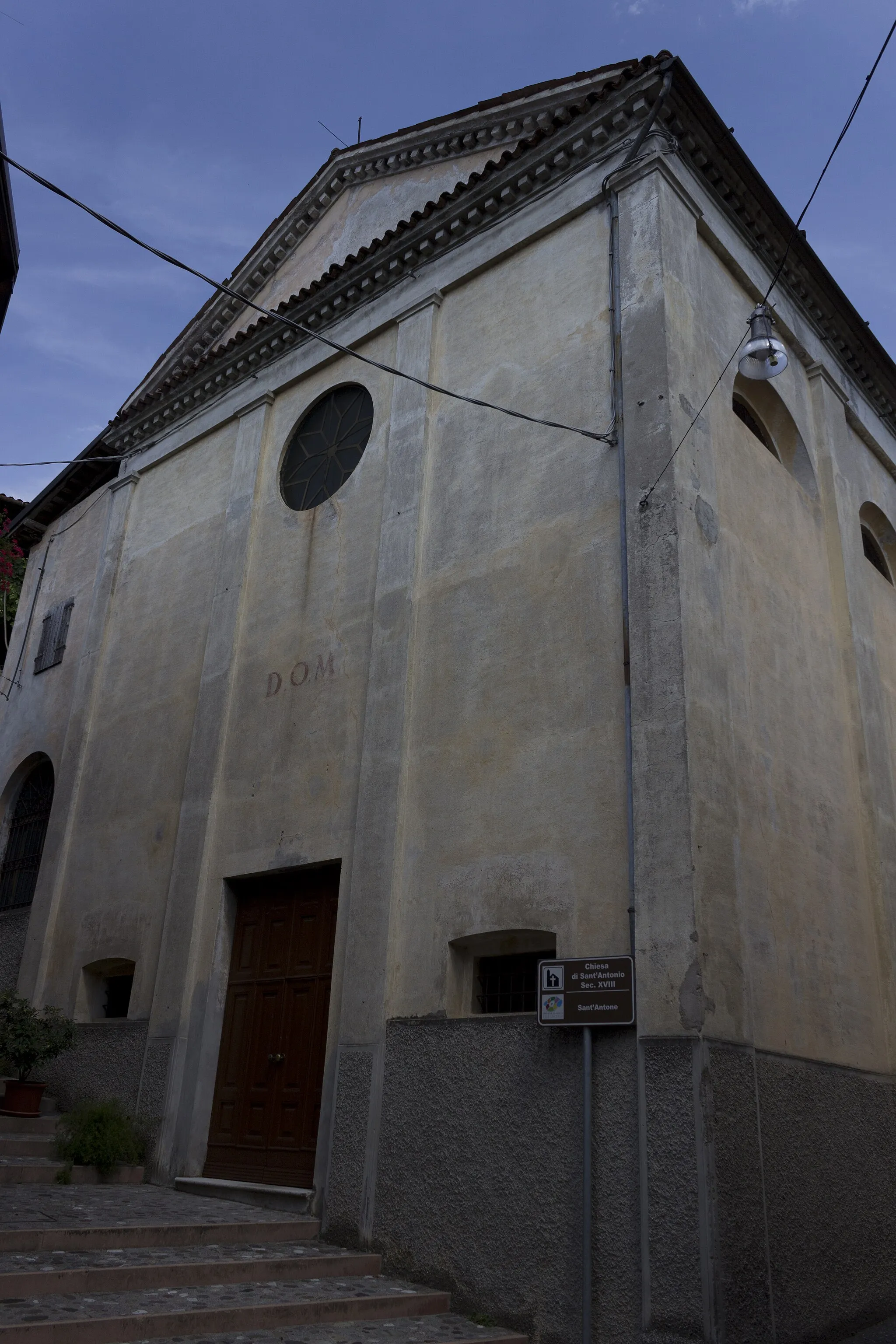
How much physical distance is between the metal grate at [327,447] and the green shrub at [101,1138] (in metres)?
6.24

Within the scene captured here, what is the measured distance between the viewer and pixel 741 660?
27.2 feet

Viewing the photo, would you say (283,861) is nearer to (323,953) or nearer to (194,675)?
(323,953)

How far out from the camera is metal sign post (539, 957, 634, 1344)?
6590 millimetres

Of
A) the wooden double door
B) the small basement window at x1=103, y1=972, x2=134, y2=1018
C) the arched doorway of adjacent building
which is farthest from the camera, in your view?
the arched doorway of adjacent building

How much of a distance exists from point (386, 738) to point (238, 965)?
9.19 ft

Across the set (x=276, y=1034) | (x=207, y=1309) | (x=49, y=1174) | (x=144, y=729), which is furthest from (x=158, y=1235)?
(x=144, y=729)

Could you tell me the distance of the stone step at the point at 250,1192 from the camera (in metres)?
8.41

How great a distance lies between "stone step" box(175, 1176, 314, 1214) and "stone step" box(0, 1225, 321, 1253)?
26cm

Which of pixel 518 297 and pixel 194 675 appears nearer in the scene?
pixel 518 297

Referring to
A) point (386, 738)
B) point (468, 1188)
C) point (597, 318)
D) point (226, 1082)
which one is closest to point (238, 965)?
point (226, 1082)

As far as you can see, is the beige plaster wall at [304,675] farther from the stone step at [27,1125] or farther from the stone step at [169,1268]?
the stone step at [169,1268]

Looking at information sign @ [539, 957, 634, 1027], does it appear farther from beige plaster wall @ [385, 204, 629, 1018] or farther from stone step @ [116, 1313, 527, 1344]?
stone step @ [116, 1313, 527, 1344]

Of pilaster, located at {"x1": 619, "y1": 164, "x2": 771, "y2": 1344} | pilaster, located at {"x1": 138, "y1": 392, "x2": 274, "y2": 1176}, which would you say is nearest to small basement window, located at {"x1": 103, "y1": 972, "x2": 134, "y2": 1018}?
pilaster, located at {"x1": 138, "y1": 392, "x2": 274, "y2": 1176}

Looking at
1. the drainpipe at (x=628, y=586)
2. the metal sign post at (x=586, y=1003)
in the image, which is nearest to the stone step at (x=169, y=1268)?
the metal sign post at (x=586, y=1003)
